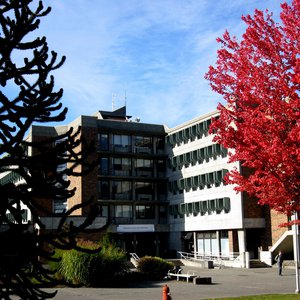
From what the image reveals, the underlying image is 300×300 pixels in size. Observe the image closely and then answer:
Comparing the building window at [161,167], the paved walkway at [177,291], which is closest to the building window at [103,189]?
the building window at [161,167]

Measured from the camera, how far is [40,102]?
19.5ft

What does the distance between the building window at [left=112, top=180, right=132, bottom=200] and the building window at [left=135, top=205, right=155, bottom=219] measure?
1868 millimetres

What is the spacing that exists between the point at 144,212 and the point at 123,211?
2.78m

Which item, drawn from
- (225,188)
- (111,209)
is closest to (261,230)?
(225,188)

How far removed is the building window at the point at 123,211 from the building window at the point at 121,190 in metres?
1.06

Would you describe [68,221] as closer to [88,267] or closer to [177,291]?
[88,267]

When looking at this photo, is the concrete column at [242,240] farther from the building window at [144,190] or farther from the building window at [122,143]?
the building window at [122,143]

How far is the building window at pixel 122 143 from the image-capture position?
62.6 m

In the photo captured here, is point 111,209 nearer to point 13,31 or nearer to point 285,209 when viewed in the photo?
point 285,209

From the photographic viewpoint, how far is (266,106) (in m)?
12.4

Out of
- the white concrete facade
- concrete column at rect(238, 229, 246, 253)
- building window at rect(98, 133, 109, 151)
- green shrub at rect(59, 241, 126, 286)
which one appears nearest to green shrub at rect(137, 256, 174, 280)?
green shrub at rect(59, 241, 126, 286)

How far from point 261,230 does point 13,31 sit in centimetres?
4920

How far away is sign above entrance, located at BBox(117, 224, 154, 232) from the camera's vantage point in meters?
58.8

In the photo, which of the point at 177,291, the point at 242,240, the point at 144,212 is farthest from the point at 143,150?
the point at 177,291
